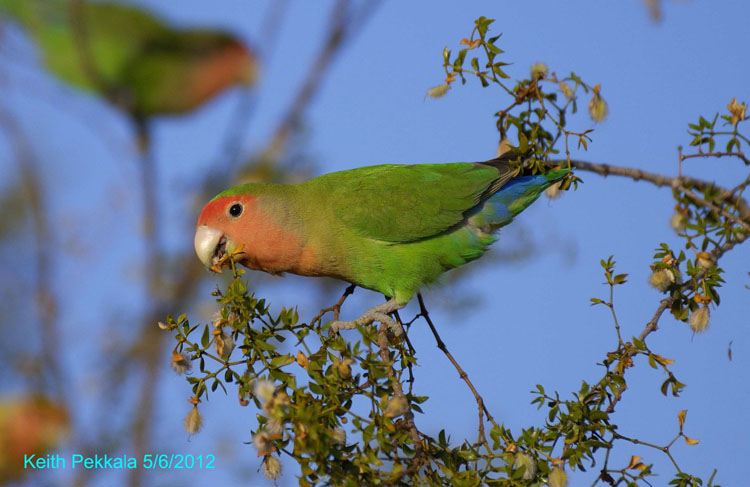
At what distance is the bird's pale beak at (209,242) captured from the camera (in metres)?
2.13

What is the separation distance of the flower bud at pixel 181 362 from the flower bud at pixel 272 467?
10.8 inches

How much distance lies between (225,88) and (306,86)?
3.03 feet

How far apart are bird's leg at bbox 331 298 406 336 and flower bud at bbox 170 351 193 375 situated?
415 mm

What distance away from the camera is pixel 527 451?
1.44 meters

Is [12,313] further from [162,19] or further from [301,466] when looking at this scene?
[301,466]

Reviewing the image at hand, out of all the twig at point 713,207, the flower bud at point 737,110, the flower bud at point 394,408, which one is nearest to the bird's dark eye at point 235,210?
the flower bud at point 394,408

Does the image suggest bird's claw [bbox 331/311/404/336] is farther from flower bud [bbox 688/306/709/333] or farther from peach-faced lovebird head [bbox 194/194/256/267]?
flower bud [bbox 688/306/709/333]

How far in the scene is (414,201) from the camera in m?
2.16

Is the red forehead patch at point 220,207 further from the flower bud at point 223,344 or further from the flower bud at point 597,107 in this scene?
the flower bud at point 597,107

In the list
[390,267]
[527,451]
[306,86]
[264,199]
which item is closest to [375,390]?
[527,451]

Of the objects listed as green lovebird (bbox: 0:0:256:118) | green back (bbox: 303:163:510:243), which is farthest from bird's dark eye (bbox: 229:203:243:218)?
green lovebird (bbox: 0:0:256:118)

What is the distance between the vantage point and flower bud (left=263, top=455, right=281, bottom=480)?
137 centimetres

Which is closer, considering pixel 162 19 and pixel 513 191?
pixel 513 191

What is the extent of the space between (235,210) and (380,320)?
2.05 feet
